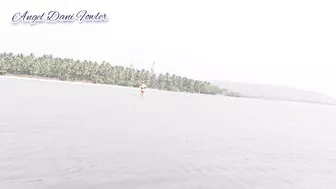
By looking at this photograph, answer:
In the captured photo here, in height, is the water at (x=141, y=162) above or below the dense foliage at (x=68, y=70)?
below

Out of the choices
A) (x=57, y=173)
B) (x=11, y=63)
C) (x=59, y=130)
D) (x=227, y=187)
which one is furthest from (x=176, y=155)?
(x=11, y=63)

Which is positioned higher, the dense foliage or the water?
the dense foliage

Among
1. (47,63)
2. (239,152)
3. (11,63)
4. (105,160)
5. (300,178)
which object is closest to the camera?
(105,160)

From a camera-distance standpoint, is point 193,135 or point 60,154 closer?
point 60,154

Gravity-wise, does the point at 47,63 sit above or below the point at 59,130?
above

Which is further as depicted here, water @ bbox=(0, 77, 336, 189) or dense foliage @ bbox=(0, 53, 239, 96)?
dense foliage @ bbox=(0, 53, 239, 96)

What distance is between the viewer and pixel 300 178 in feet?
53.7

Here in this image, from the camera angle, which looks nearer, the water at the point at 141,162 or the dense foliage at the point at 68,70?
the water at the point at 141,162

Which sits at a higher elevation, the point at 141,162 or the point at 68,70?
the point at 68,70

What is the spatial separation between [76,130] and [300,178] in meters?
14.8

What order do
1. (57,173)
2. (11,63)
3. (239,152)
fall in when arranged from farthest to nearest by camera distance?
(11,63), (239,152), (57,173)

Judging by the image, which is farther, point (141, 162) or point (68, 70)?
point (68, 70)

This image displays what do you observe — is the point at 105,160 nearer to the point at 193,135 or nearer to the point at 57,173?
the point at 57,173

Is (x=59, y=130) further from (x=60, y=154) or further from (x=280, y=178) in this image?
(x=280, y=178)
